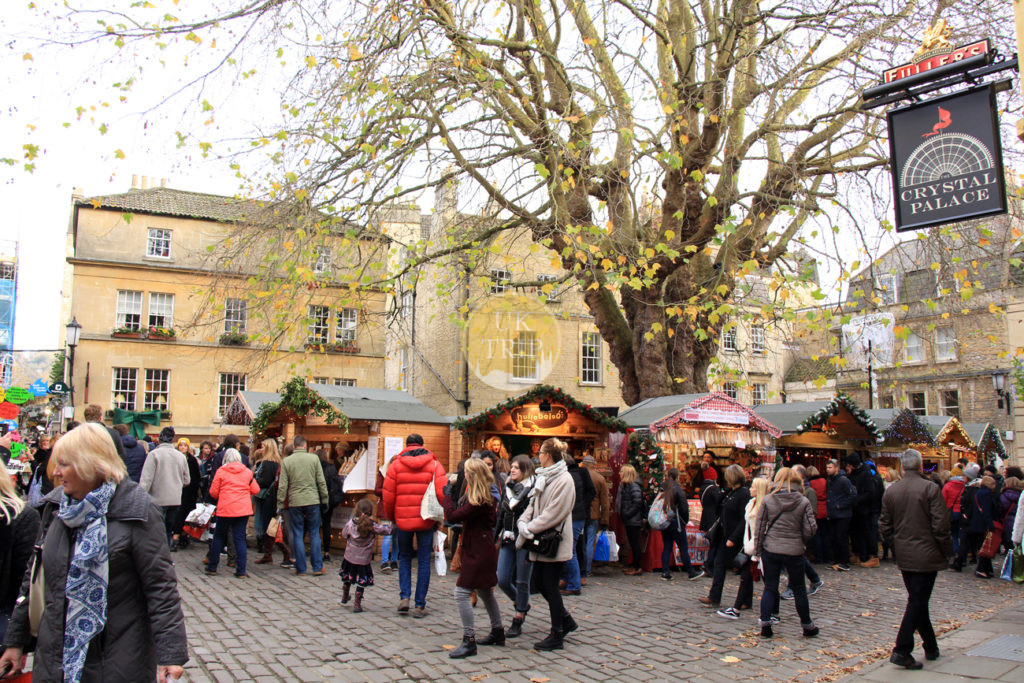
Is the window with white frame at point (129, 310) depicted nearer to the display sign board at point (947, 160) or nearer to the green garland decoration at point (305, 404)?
the green garland decoration at point (305, 404)

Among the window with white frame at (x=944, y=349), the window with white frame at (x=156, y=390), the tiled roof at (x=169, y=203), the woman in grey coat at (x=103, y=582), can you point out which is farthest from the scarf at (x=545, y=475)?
the window with white frame at (x=944, y=349)

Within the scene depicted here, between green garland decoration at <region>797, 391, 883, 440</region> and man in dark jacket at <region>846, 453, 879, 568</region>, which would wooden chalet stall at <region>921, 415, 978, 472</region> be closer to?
green garland decoration at <region>797, 391, 883, 440</region>

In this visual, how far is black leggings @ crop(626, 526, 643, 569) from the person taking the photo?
12.0m

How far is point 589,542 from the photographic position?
37.4ft

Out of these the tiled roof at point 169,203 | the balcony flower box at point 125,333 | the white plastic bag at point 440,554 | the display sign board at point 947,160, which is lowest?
the white plastic bag at point 440,554

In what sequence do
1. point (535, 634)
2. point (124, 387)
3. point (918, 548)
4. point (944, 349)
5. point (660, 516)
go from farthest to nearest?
1. point (944, 349)
2. point (124, 387)
3. point (660, 516)
4. point (535, 634)
5. point (918, 548)

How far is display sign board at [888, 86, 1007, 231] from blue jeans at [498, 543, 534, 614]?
490 centimetres

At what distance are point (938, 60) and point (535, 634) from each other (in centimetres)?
675

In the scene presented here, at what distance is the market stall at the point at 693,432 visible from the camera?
40.2 ft

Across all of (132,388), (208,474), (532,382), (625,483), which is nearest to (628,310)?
(625,483)

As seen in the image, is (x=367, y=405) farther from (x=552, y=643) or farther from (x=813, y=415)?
(x=813, y=415)

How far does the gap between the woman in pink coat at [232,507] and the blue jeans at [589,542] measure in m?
4.84

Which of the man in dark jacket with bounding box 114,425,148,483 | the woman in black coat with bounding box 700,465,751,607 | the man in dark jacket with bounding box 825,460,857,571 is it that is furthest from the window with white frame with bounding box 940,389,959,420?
the man in dark jacket with bounding box 114,425,148,483

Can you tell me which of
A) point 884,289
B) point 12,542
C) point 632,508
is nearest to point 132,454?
point 12,542
